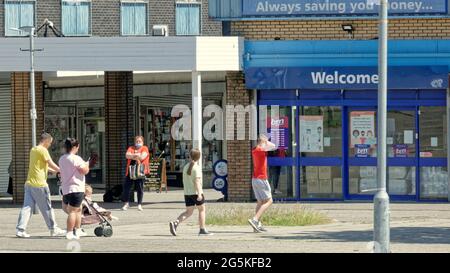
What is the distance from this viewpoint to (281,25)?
2786 cm

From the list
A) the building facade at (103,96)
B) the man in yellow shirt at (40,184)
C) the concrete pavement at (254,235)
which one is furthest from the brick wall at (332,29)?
the man in yellow shirt at (40,184)

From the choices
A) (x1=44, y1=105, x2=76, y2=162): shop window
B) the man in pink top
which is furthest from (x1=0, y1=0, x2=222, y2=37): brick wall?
the man in pink top

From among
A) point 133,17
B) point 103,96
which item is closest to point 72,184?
point 103,96

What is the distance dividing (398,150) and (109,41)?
24.5ft

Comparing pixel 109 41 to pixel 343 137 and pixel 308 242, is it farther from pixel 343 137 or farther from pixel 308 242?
pixel 308 242

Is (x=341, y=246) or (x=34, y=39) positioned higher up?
(x=34, y=39)

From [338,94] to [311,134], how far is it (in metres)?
1.20

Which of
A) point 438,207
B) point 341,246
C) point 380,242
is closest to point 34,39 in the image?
point 438,207

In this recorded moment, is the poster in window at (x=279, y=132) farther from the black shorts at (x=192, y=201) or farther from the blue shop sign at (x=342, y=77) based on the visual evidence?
the black shorts at (x=192, y=201)

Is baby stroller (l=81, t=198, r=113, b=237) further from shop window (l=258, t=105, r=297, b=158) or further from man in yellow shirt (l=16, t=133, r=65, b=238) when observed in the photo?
shop window (l=258, t=105, r=297, b=158)

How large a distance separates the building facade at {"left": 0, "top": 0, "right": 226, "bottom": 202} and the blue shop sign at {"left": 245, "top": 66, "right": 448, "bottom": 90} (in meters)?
4.65

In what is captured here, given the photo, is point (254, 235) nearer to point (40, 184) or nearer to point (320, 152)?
point (40, 184)

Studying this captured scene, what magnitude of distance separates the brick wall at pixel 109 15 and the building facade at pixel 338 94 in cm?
2485

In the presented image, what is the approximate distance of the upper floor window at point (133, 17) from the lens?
52.9 meters
